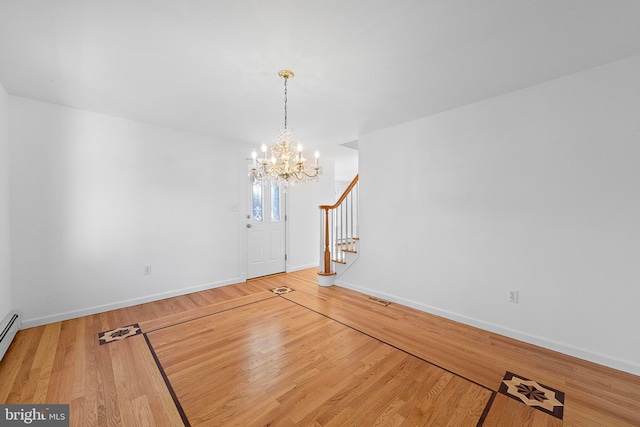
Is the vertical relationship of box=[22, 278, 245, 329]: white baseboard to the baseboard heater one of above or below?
below

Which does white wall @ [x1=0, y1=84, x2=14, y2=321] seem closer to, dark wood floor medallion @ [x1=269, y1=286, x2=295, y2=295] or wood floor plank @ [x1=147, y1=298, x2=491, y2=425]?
wood floor plank @ [x1=147, y1=298, x2=491, y2=425]

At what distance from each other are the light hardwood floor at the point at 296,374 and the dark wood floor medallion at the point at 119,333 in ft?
0.21

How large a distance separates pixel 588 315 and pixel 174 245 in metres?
4.74

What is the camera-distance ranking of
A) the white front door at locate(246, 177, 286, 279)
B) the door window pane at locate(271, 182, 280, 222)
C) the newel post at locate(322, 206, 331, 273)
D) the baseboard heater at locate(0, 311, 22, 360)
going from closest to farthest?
the baseboard heater at locate(0, 311, 22, 360)
the newel post at locate(322, 206, 331, 273)
the white front door at locate(246, 177, 286, 279)
the door window pane at locate(271, 182, 280, 222)

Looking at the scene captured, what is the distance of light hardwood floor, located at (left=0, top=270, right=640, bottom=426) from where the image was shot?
1.51 metres

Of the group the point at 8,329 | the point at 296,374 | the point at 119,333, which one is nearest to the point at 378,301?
the point at 296,374

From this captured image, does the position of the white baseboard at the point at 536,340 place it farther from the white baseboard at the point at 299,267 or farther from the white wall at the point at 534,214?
the white baseboard at the point at 299,267

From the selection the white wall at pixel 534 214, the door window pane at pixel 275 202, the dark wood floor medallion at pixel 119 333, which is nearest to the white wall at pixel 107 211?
the dark wood floor medallion at pixel 119 333

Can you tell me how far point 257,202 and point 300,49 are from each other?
10.1ft

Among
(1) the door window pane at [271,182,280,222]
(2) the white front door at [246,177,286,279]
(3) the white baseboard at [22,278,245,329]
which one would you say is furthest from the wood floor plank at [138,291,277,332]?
(1) the door window pane at [271,182,280,222]

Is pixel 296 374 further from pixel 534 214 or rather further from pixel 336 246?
pixel 534 214

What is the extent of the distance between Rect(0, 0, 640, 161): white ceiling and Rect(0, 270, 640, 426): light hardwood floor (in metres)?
2.47

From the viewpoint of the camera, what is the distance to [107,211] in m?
3.09

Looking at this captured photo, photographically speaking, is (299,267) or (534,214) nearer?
(534,214)
